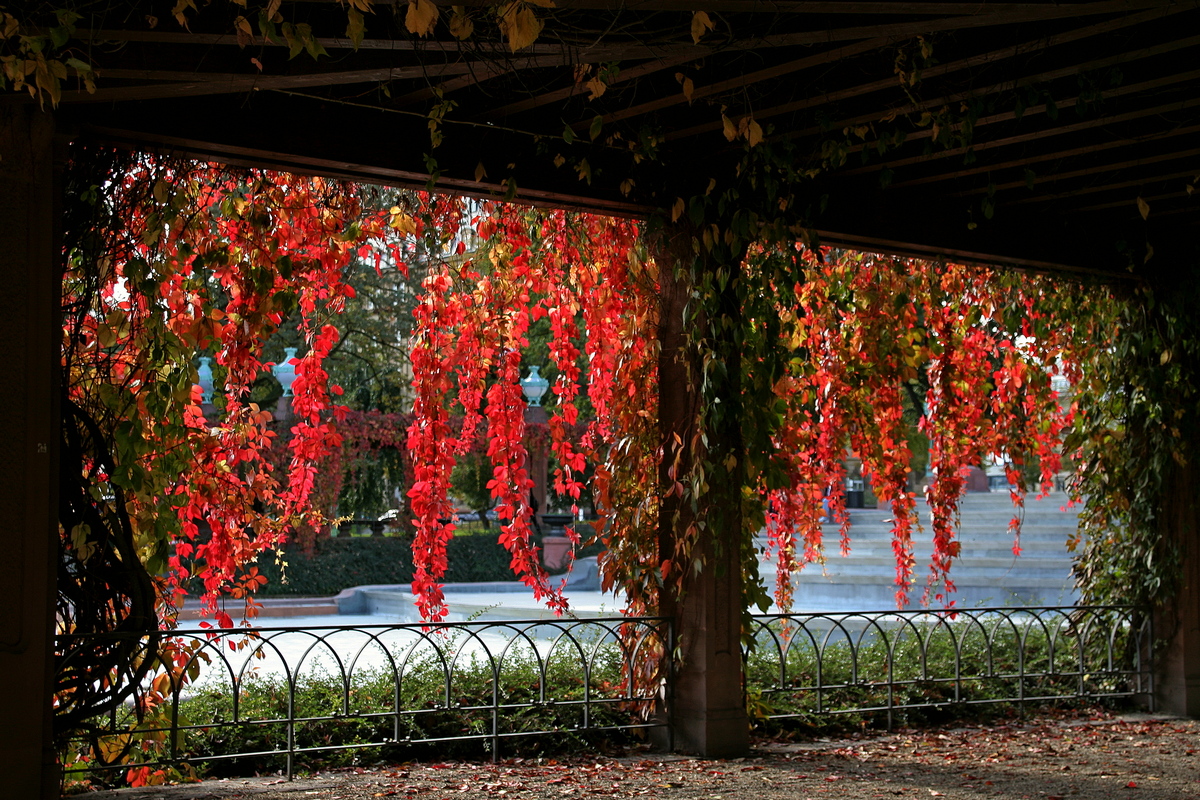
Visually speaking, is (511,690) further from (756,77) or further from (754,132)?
(756,77)

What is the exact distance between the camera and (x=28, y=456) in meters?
3.71

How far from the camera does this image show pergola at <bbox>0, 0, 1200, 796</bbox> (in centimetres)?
358

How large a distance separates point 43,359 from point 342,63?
148 centimetres

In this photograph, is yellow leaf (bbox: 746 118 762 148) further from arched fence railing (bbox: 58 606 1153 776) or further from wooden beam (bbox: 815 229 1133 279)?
arched fence railing (bbox: 58 606 1153 776)

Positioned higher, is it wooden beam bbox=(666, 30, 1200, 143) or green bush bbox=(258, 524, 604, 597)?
wooden beam bbox=(666, 30, 1200, 143)

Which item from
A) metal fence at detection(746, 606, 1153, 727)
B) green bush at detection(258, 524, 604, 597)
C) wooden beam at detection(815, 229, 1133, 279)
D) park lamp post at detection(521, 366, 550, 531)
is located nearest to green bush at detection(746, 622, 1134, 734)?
metal fence at detection(746, 606, 1153, 727)

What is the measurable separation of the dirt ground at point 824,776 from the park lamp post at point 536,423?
11.2 metres

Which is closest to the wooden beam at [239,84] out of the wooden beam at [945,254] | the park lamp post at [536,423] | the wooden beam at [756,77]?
the wooden beam at [756,77]

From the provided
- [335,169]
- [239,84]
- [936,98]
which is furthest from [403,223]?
[936,98]

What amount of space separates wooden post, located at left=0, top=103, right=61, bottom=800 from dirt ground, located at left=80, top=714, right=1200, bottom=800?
2.40 ft

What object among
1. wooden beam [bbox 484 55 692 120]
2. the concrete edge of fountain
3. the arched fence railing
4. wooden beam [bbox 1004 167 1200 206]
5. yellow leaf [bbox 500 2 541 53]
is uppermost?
wooden beam [bbox 484 55 692 120]

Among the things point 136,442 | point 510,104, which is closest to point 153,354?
point 136,442

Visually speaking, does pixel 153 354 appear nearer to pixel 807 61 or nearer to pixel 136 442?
pixel 136 442

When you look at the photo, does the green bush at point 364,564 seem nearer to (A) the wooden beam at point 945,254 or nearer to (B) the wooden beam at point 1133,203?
(A) the wooden beam at point 945,254
